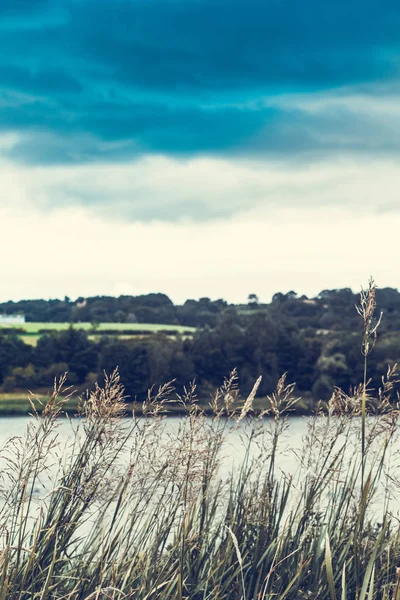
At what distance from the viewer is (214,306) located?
97812 millimetres

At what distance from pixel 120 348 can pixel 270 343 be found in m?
12.4

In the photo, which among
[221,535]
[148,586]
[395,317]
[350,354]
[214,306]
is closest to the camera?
[148,586]

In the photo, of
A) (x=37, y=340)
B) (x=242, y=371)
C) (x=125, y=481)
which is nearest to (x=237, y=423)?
(x=125, y=481)

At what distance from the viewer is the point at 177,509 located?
14.6ft

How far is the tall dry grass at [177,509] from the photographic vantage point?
12.0 ft

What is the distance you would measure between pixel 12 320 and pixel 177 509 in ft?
274

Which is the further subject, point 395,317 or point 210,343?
point 395,317

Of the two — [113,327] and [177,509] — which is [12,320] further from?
[177,509]

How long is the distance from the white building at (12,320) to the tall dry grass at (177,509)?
251 ft

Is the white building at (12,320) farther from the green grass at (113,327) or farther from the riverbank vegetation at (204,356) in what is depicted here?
the riverbank vegetation at (204,356)

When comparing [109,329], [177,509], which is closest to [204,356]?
[109,329]

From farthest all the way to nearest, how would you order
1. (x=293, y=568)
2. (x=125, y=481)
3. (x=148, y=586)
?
(x=293, y=568) < (x=148, y=586) < (x=125, y=481)

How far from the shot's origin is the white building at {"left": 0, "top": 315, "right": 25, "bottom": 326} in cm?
8155

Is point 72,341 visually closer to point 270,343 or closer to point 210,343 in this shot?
point 210,343
